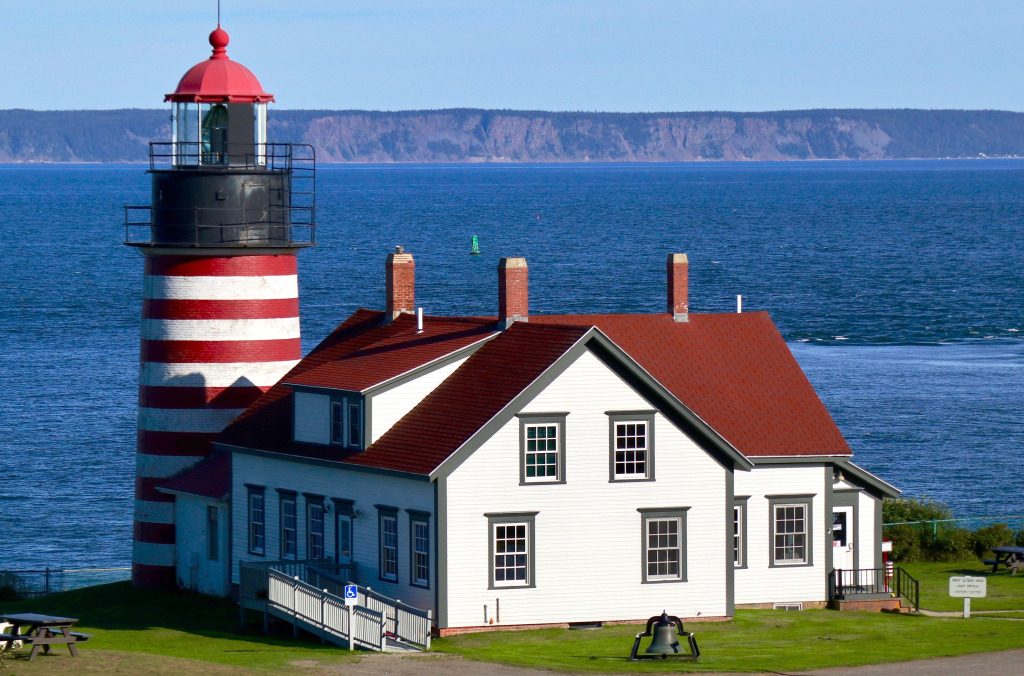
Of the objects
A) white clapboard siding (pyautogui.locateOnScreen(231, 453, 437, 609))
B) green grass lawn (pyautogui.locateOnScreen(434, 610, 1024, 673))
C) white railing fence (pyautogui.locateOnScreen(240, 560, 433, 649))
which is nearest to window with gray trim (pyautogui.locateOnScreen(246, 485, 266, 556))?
white clapboard siding (pyautogui.locateOnScreen(231, 453, 437, 609))

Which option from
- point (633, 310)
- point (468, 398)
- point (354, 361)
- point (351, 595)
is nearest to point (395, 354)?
point (354, 361)

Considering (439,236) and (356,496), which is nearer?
(356,496)

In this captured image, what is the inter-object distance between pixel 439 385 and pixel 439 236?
159713 millimetres

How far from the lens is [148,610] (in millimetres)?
36188

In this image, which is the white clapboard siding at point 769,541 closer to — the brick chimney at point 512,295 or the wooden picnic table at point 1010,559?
the brick chimney at point 512,295

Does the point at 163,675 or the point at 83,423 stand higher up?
the point at 83,423

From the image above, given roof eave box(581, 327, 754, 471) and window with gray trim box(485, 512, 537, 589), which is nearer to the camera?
window with gray trim box(485, 512, 537, 589)

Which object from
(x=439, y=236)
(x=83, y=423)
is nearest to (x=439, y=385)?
(x=83, y=423)

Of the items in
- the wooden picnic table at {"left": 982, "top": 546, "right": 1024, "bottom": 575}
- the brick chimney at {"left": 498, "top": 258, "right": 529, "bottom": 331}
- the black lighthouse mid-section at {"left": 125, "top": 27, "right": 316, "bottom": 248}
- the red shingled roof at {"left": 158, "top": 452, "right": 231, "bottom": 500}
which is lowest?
the wooden picnic table at {"left": 982, "top": 546, "right": 1024, "bottom": 575}

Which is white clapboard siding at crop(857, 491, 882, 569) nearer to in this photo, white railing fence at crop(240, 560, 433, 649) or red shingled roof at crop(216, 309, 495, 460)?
red shingled roof at crop(216, 309, 495, 460)

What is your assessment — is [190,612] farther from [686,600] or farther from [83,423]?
[83,423]

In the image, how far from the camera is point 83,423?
2808 inches

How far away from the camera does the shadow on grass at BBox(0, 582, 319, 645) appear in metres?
33.4

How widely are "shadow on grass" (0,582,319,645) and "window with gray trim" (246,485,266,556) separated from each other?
4.09 ft
